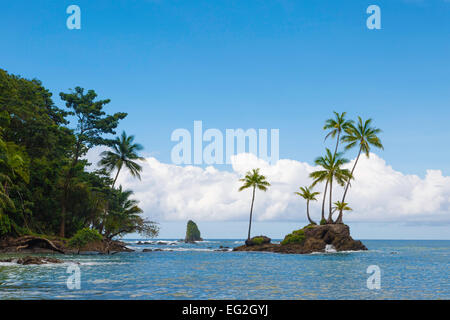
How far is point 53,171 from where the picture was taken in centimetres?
4572

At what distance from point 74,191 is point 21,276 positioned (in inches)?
1167

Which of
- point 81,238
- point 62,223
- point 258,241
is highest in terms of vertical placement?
point 62,223

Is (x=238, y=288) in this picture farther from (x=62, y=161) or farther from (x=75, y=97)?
(x=75, y=97)

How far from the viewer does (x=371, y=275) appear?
25.1 meters

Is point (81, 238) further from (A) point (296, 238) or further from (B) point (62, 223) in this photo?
(A) point (296, 238)

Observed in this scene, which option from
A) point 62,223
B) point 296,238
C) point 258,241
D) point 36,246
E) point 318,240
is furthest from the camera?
point 258,241

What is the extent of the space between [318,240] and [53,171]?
34.3m

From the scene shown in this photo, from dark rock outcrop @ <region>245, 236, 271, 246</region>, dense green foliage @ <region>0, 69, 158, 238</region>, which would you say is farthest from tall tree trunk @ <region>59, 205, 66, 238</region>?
dark rock outcrop @ <region>245, 236, 271, 246</region>

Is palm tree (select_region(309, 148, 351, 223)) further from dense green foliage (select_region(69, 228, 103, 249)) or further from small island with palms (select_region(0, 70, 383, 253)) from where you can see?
dense green foliage (select_region(69, 228, 103, 249))

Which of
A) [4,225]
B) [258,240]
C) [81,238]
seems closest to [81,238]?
[81,238]

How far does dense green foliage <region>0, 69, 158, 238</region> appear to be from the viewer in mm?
37844

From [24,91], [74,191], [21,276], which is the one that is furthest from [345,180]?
A: [21,276]
